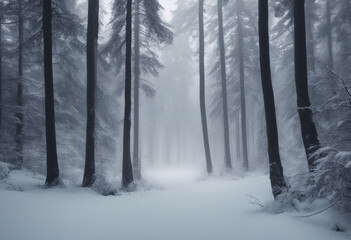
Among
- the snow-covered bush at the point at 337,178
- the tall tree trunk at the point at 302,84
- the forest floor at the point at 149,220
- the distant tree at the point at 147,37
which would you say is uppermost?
the distant tree at the point at 147,37

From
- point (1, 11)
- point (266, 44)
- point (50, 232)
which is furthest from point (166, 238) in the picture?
point (1, 11)

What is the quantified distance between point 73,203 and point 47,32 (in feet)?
21.0

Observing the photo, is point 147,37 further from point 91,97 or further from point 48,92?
point 48,92

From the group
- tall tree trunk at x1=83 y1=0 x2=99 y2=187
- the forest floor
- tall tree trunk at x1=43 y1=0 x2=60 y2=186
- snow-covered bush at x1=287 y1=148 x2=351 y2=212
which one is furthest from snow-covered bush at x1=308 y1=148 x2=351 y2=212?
tall tree trunk at x1=43 y1=0 x2=60 y2=186

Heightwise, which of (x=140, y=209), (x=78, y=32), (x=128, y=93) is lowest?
(x=140, y=209)

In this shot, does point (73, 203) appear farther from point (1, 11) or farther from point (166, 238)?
point (1, 11)

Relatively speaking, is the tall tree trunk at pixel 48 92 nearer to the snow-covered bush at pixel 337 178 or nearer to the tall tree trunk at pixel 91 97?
the tall tree trunk at pixel 91 97

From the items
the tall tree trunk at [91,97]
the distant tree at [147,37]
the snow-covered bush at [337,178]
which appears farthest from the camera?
the distant tree at [147,37]

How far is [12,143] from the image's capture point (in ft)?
41.8

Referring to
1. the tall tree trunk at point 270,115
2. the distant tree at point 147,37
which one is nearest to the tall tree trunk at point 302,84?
the tall tree trunk at point 270,115

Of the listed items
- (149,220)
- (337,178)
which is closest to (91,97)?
(149,220)

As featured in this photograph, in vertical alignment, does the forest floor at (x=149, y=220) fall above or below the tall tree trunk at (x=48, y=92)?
below

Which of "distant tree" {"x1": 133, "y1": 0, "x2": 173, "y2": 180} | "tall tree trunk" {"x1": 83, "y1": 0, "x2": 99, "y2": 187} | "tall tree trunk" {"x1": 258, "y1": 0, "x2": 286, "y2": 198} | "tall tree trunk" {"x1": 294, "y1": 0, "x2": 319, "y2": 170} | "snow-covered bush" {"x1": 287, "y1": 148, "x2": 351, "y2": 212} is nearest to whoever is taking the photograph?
"snow-covered bush" {"x1": 287, "y1": 148, "x2": 351, "y2": 212}

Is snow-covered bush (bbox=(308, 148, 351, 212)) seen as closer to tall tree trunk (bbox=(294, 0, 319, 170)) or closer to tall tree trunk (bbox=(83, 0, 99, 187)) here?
tall tree trunk (bbox=(294, 0, 319, 170))
